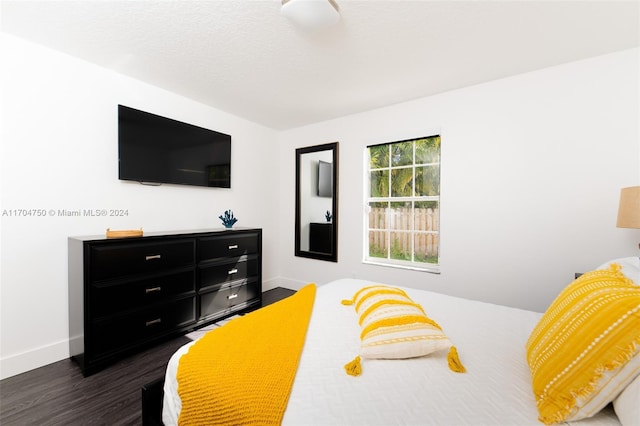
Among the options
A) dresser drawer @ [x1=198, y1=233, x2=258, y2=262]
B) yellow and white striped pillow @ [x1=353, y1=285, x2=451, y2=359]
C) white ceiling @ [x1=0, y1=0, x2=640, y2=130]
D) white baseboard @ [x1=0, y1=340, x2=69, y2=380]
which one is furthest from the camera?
dresser drawer @ [x1=198, y1=233, x2=258, y2=262]

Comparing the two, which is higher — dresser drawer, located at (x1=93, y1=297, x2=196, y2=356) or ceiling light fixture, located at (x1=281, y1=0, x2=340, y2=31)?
ceiling light fixture, located at (x1=281, y1=0, x2=340, y2=31)

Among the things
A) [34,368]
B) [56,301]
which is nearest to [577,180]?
[56,301]

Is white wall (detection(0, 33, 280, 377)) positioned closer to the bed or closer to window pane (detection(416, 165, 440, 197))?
the bed

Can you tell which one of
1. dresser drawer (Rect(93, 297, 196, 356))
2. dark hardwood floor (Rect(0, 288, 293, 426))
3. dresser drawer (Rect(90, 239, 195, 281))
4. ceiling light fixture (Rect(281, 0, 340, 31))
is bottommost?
dark hardwood floor (Rect(0, 288, 293, 426))

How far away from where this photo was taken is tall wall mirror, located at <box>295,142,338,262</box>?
12.8 feet

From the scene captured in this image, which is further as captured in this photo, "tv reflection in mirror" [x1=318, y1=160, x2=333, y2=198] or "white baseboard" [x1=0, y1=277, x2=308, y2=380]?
"tv reflection in mirror" [x1=318, y1=160, x2=333, y2=198]

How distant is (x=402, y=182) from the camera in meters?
3.33

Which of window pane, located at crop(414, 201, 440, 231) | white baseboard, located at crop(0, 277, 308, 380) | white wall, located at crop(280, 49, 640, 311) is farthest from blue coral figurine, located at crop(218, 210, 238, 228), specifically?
window pane, located at crop(414, 201, 440, 231)

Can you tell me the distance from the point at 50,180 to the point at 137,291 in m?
1.13

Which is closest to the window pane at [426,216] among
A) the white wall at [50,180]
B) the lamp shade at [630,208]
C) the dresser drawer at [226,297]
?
the lamp shade at [630,208]

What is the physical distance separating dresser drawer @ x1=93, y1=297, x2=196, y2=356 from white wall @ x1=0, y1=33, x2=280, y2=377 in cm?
54

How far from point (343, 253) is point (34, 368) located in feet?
10.1

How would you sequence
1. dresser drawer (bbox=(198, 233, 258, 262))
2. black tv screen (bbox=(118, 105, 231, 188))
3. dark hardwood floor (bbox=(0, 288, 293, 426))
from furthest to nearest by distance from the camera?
dresser drawer (bbox=(198, 233, 258, 262))
black tv screen (bbox=(118, 105, 231, 188))
dark hardwood floor (bbox=(0, 288, 293, 426))

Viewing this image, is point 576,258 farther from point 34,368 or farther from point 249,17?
point 34,368
